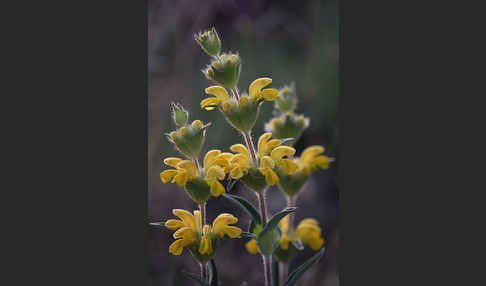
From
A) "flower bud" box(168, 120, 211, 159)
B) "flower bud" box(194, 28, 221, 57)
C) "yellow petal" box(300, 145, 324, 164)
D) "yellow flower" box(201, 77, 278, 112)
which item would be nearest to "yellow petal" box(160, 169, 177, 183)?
"flower bud" box(168, 120, 211, 159)

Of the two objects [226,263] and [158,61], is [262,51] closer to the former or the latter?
[158,61]

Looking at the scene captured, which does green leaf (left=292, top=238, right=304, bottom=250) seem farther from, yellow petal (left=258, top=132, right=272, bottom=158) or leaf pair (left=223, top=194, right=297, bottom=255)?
yellow petal (left=258, top=132, right=272, bottom=158)

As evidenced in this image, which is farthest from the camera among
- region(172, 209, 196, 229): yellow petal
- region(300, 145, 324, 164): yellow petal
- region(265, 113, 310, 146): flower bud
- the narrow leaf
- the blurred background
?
the blurred background

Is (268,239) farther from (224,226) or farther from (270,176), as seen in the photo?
(270,176)

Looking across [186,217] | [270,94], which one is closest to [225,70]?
[270,94]

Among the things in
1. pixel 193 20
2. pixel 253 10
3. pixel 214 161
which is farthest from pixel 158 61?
pixel 214 161
